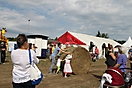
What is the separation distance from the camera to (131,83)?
5.45 m

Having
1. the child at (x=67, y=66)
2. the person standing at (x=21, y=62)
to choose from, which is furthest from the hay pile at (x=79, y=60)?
the person standing at (x=21, y=62)

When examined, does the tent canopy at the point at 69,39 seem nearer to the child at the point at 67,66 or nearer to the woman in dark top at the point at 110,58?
the child at the point at 67,66

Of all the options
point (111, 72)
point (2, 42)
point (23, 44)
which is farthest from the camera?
point (2, 42)

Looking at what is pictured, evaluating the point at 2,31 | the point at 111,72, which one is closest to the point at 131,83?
the point at 111,72

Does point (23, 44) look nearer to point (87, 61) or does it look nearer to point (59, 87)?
point (59, 87)

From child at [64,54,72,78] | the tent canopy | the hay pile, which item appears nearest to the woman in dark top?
A: child at [64,54,72,78]

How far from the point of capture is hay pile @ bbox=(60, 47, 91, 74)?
10391 mm

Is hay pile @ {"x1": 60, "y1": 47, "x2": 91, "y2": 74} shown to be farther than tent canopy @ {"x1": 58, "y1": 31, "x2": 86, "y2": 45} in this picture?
No

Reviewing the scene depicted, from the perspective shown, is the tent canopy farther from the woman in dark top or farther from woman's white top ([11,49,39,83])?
woman's white top ([11,49,39,83])

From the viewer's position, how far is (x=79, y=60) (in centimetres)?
1062

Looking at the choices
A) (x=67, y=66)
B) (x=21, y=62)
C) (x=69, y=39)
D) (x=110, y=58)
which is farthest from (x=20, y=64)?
(x=69, y=39)

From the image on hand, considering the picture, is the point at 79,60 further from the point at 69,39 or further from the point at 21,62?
the point at 69,39

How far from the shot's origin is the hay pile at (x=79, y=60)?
1039cm

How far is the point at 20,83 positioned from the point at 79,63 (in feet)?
23.8
